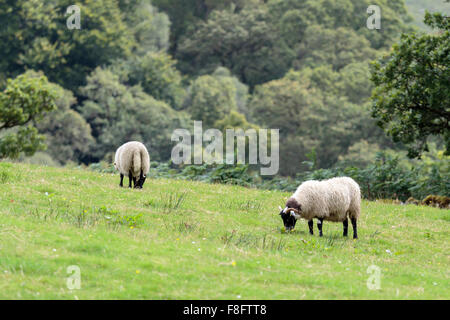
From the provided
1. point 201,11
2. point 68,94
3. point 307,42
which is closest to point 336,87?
point 307,42

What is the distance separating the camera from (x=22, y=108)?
111 ft

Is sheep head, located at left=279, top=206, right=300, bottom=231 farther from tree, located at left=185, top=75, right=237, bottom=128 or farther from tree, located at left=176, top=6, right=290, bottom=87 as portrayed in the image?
tree, located at left=176, top=6, right=290, bottom=87

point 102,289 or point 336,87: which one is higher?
point 336,87

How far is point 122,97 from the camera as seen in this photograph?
66.6 metres

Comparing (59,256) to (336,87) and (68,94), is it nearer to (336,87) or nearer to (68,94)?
(68,94)

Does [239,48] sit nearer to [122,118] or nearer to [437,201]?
[122,118]

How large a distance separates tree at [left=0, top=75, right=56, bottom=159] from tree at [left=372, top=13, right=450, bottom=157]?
18006mm

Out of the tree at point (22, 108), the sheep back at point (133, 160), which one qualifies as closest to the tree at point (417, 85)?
the sheep back at point (133, 160)

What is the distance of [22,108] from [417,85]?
20191mm

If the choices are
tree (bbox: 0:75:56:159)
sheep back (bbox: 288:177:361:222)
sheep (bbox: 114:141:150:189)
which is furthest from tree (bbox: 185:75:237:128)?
sheep back (bbox: 288:177:361:222)

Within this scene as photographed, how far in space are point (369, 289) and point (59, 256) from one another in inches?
210

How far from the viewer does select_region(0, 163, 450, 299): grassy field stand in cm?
1030

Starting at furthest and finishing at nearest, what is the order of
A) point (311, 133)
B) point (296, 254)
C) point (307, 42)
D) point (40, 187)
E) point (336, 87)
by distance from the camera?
point (307, 42) < point (336, 87) < point (311, 133) < point (40, 187) < point (296, 254)

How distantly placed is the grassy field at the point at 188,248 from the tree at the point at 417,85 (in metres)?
5.26
